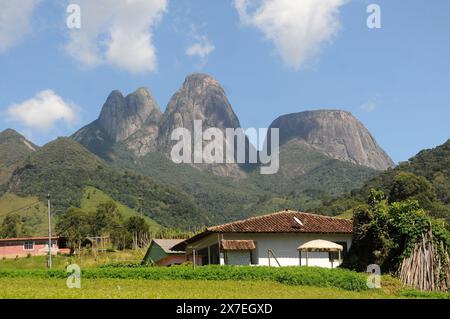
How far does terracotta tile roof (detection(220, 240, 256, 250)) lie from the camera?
35094 mm

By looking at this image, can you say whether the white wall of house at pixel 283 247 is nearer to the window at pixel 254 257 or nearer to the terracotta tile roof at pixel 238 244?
the window at pixel 254 257

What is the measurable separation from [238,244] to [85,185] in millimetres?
100258

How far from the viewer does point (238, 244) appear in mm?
35438

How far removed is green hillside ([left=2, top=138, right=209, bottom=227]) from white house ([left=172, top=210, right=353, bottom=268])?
86382mm

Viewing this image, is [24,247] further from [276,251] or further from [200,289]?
[200,289]

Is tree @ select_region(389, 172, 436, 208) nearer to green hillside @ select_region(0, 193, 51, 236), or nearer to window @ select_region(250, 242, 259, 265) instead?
window @ select_region(250, 242, 259, 265)

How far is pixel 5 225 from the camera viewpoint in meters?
97.1

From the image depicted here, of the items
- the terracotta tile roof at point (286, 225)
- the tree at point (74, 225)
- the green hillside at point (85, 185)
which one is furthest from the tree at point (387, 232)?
the green hillside at point (85, 185)

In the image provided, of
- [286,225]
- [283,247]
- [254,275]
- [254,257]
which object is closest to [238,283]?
[254,275]

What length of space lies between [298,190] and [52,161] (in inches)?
3092

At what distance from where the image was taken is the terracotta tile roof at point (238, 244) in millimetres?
35094

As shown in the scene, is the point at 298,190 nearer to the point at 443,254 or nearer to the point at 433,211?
the point at 433,211

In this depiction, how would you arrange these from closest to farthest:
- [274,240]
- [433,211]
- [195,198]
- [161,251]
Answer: [274,240] < [161,251] < [433,211] < [195,198]
